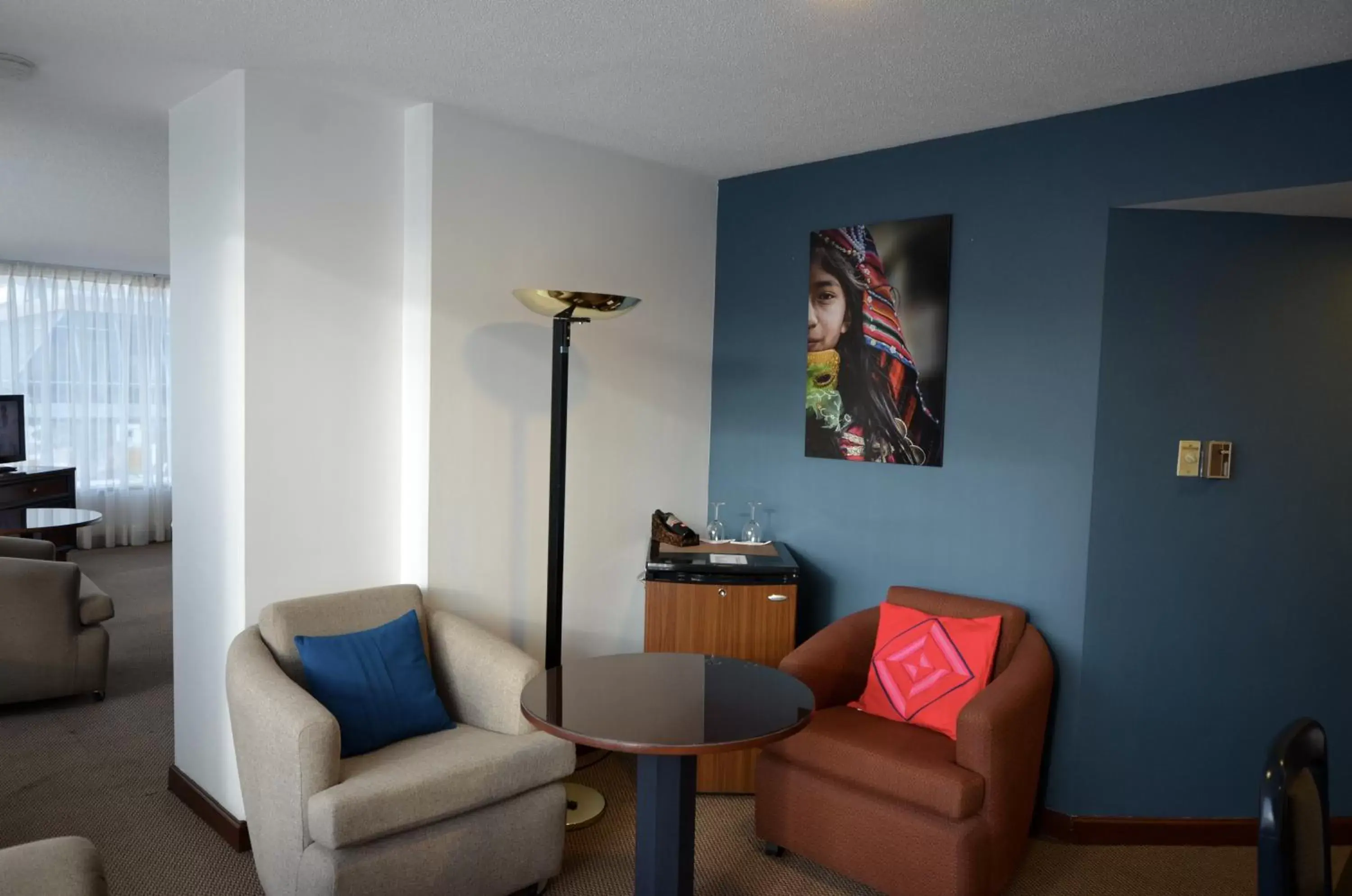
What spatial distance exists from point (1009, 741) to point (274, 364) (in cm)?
257

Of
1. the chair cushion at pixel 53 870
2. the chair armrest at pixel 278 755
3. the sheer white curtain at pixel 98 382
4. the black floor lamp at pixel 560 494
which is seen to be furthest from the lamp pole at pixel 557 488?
the sheer white curtain at pixel 98 382

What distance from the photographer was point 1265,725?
3203 mm

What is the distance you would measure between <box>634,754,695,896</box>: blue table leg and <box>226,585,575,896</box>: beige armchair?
1.52ft

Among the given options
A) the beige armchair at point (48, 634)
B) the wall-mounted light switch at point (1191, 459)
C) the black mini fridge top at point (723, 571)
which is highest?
the wall-mounted light switch at point (1191, 459)

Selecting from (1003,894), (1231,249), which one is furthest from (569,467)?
(1231,249)

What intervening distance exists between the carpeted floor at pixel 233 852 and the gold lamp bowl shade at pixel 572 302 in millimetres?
1802

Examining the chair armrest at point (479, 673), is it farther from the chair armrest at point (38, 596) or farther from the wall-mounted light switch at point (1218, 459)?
the wall-mounted light switch at point (1218, 459)

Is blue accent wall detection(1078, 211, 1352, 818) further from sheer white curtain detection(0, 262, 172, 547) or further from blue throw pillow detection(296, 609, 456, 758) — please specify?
sheer white curtain detection(0, 262, 172, 547)

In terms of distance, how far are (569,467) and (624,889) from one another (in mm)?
1604

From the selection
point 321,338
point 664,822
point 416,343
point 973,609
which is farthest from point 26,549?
point 973,609

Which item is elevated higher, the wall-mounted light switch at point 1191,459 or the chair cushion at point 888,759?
the wall-mounted light switch at point 1191,459

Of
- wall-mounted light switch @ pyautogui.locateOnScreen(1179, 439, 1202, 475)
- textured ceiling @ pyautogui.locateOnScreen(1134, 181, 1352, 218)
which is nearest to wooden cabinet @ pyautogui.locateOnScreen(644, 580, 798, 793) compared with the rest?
wall-mounted light switch @ pyautogui.locateOnScreen(1179, 439, 1202, 475)

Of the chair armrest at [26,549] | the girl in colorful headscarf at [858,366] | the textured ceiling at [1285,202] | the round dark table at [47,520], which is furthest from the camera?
the round dark table at [47,520]

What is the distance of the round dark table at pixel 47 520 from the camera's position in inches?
197
